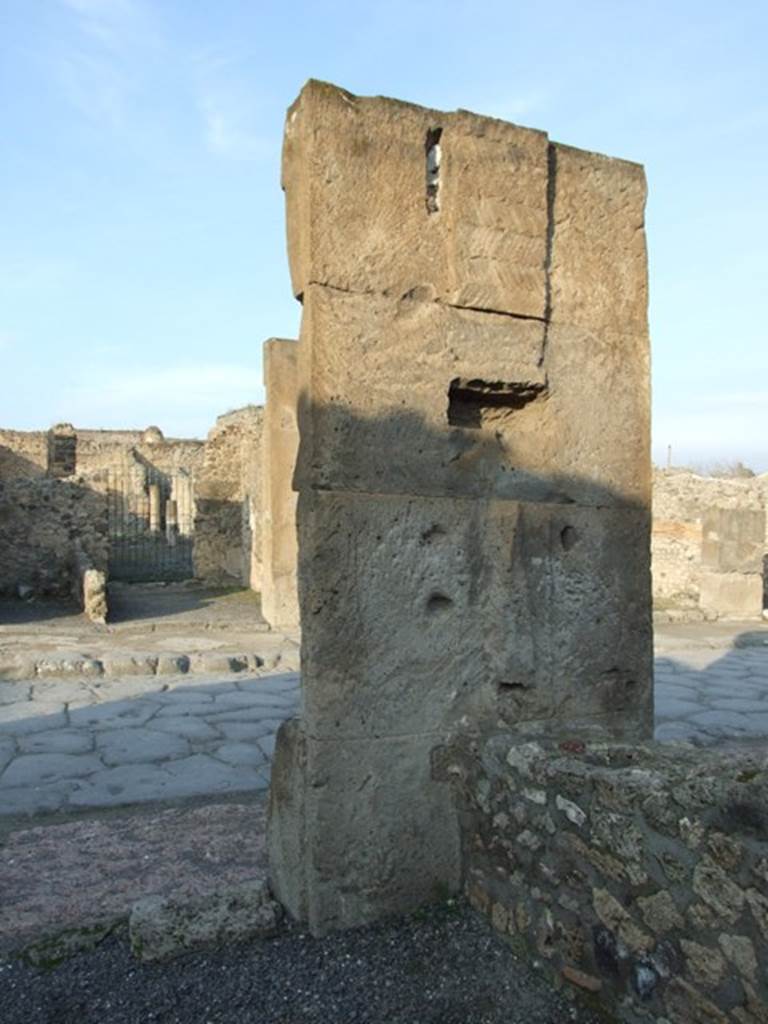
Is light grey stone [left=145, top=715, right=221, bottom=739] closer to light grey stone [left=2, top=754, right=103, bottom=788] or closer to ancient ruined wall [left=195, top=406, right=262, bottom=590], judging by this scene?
light grey stone [left=2, top=754, right=103, bottom=788]

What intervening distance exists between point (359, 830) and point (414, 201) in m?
2.05

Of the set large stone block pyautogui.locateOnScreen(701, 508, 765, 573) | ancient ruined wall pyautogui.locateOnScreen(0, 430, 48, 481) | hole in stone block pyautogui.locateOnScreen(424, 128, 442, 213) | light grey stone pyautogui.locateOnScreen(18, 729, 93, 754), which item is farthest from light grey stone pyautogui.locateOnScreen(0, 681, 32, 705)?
ancient ruined wall pyautogui.locateOnScreen(0, 430, 48, 481)

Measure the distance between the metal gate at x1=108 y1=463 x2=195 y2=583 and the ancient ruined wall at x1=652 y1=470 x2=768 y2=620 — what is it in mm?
8491

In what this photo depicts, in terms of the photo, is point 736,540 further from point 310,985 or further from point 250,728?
point 310,985

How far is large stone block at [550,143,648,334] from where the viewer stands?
301 centimetres

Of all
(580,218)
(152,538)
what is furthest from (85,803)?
(152,538)

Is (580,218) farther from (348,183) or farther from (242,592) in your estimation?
(242,592)

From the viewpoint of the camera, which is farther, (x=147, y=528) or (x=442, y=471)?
(x=147, y=528)

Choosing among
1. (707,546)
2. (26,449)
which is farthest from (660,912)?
(26,449)

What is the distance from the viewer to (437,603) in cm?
277

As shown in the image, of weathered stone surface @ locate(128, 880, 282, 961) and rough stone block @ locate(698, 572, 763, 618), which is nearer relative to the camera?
weathered stone surface @ locate(128, 880, 282, 961)

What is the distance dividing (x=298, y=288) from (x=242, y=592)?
407 inches

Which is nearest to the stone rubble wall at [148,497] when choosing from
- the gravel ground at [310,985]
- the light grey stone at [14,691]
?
the light grey stone at [14,691]

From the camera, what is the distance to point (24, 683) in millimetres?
6305
